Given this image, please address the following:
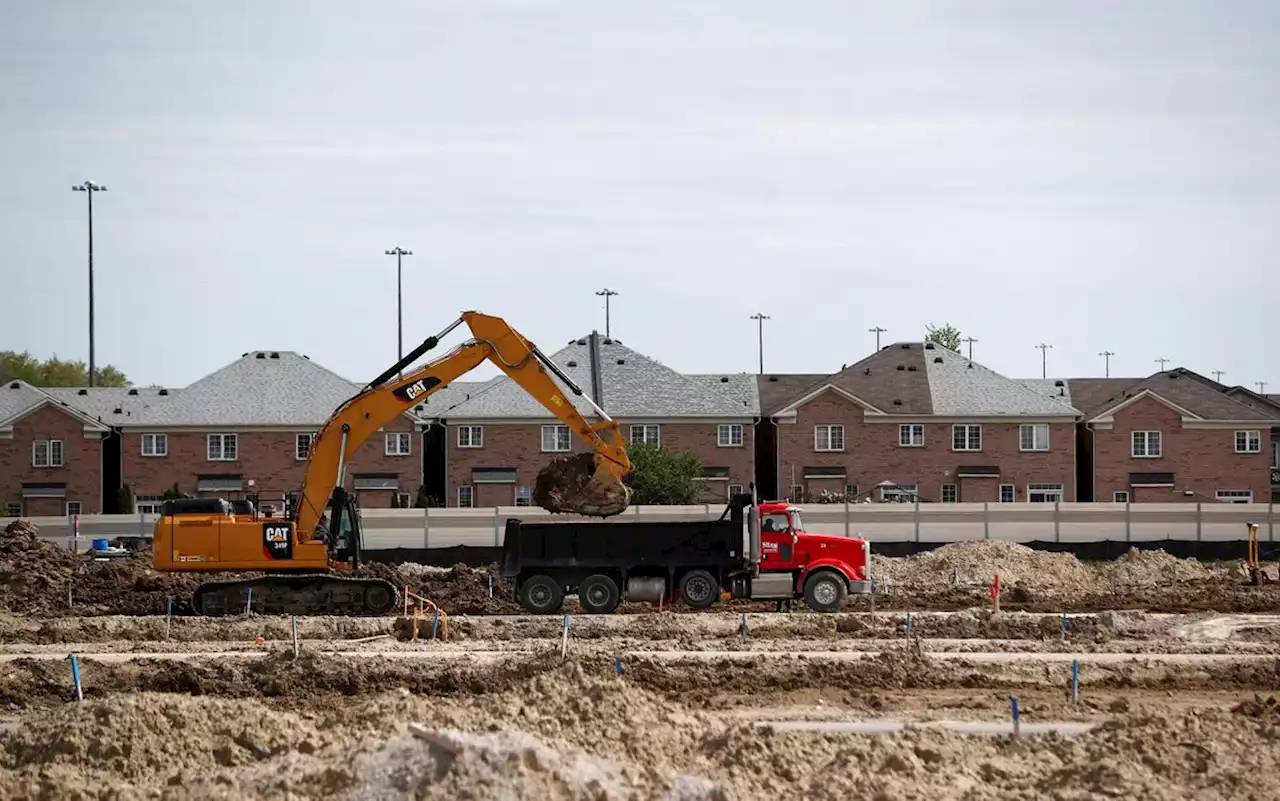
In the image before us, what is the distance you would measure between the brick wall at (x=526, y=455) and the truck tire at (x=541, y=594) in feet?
117

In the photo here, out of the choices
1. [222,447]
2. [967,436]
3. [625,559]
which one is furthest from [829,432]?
[625,559]

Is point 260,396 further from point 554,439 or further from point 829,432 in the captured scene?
point 829,432

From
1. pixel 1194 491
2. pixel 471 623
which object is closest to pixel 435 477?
pixel 1194 491

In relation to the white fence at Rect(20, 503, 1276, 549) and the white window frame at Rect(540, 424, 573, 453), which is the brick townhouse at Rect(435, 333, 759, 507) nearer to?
the white window frame at Rect(540, 424, 573, 453)

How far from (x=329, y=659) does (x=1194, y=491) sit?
53543mm

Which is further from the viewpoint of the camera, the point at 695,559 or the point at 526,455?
the point at 526,455

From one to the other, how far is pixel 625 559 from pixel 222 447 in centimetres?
4125

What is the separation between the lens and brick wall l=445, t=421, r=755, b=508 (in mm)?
69000

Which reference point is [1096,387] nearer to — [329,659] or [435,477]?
[435,477]

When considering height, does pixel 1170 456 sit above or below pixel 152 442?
below

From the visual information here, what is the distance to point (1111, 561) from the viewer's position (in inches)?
1877

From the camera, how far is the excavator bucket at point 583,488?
3173 cm

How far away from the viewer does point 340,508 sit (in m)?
32.8

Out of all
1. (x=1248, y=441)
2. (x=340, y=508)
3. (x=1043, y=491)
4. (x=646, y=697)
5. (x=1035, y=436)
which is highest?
(x=1035, y=436)
